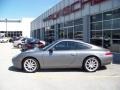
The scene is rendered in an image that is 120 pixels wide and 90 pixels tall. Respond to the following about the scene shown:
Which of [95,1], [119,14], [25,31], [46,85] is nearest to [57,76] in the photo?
[46,85]

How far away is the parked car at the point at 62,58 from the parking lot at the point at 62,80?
0.27m

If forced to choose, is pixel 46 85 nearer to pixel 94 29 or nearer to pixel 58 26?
pixel 94 29

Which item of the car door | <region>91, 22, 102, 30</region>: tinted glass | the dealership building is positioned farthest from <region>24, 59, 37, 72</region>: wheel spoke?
<region>91, 22, 102, 30</region>: tinted glass

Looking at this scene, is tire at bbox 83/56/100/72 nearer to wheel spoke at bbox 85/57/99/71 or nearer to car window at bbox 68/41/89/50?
wheel spoke at bbox 85/57/99/71

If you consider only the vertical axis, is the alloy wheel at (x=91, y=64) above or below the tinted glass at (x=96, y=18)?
below

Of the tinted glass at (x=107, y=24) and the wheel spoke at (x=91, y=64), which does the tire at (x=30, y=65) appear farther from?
the tinted glass at (x=107, y=24)

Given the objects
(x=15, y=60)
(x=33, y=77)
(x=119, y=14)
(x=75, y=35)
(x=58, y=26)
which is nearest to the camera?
(x=33, y=77)

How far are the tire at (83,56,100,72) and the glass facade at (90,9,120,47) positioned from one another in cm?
898

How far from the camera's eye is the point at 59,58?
37.7ft

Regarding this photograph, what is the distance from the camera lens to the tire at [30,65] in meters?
11.5

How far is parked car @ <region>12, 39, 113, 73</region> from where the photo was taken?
1148cm

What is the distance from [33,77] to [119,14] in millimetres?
11420

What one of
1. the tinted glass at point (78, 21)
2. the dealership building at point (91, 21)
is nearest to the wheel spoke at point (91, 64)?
the dealership building at point (91, 21)

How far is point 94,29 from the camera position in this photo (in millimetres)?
25047
